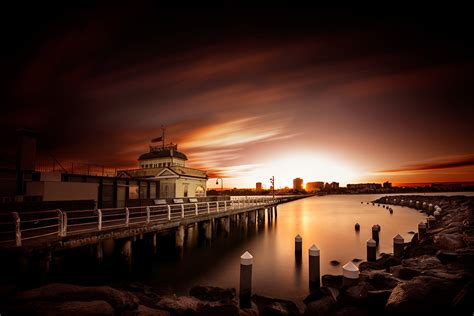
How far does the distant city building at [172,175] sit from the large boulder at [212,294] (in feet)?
62.3

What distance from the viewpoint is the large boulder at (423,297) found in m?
5.76

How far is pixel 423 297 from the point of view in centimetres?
601

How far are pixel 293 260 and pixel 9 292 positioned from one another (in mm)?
14581

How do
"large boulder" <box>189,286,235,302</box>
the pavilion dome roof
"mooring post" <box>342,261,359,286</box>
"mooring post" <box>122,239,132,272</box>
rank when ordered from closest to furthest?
1. "mooring post" <box>342,261,359,286</box>
2. "large boulder" <box>189,286,235,302</box>
3. "mooring post" <box>122,239,132,272</box>
4. the pavilion dome roof

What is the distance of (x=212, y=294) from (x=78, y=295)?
5.14 meters

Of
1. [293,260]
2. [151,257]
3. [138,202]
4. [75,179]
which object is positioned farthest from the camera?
[138,202]

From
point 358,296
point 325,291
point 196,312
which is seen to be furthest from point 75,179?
point 358,296

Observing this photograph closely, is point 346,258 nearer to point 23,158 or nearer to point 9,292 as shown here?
point 9,292

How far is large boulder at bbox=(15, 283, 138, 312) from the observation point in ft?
20.4

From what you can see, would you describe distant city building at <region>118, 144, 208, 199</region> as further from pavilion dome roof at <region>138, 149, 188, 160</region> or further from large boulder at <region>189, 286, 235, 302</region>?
large boulder at <region>189, 286, 235, 302</region>

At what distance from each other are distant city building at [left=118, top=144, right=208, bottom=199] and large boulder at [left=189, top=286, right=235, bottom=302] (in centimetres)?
1898

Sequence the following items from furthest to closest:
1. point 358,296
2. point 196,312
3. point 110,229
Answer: point 110,229
point 196,312
point 358,296

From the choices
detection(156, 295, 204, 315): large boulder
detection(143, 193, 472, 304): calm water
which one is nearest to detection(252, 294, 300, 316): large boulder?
detection(143, 193, 472, 304): calm water

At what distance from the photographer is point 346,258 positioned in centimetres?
1764
